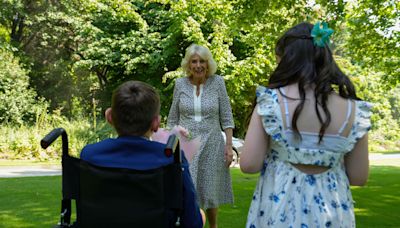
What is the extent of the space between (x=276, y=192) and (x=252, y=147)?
0.74ft

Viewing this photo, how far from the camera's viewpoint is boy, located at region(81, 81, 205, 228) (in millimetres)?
2201

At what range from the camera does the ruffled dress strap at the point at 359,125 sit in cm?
211

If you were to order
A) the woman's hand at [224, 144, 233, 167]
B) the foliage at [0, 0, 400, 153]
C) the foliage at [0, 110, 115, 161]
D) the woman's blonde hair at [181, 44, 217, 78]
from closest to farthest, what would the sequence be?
1. the woman's blonde hair at [181, 44, 217, 78]
2. the woman's hand at [224, 144, 233, 167]
3. the foliage at [0, 0, 400, 153]
4. the foliage at [0, 110, 115, 161]

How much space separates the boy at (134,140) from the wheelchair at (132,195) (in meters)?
0.04

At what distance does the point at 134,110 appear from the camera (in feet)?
7.19

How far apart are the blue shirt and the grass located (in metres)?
3.15

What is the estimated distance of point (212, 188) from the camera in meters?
4.52

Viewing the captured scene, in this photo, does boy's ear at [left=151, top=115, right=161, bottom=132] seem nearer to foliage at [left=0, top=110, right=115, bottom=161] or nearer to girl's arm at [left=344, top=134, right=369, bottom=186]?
girl's arm at [left=344, top=134, right=369, bottom=186]

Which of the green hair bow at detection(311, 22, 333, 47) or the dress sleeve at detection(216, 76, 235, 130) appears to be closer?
the green hair bow at detection(311, 22, 333, 47)

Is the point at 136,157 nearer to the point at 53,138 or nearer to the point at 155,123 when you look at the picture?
the point at 155,123

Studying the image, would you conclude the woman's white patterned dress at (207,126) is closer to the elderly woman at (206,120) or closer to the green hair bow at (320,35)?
the elderly woman at (206,120)

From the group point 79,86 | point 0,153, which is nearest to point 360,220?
point 0,153

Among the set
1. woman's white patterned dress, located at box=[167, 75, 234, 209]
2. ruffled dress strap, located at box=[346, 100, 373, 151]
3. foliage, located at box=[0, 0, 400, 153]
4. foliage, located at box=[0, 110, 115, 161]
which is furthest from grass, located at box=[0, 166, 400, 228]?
foliage, located at box=[0, 110, 115, 161]

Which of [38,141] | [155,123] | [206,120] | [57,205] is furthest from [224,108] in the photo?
[38,141]
